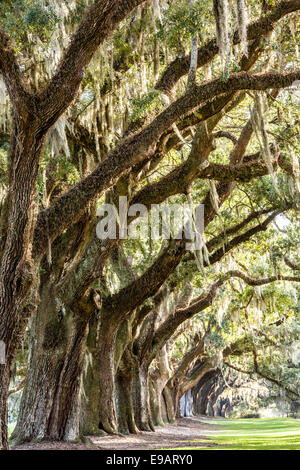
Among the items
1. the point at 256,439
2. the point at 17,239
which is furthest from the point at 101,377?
the point at 17,239

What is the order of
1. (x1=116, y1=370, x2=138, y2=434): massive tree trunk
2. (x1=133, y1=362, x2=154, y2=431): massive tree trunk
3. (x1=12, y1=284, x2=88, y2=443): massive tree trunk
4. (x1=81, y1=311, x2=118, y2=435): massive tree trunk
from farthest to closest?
(x1=133, y1=362, x2=154, y2=431): massive tree trunk
(x1=116, y1=370, x2=138, y2=434): massive tree trunk
(x1=81, y1=311, x2=118, y2=435): massive tree trunk
(x1=12, y1=284, x2=88, y2=443): massive tree trunk

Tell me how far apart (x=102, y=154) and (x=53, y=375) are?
167 inches

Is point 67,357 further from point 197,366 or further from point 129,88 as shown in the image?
point 197,366

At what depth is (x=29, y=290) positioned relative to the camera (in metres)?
5.62

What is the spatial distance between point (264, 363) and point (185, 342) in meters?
4.64

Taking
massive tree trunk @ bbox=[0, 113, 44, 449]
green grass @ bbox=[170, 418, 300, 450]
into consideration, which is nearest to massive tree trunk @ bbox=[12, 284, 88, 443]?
green grass @ bbox=[170, 418, 300, 450]

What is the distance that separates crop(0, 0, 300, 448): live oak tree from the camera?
5.40 m

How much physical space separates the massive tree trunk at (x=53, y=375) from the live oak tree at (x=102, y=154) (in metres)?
0.02

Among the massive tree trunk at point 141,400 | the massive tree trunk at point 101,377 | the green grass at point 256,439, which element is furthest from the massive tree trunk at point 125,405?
the green grass at point 256,439

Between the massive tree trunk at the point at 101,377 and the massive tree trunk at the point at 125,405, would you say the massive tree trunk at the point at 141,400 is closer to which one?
the massive tree trunk at the point at 125,405

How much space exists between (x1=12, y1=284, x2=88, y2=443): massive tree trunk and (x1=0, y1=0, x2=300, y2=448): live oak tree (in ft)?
0.08

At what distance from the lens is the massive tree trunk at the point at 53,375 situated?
28.1 feet

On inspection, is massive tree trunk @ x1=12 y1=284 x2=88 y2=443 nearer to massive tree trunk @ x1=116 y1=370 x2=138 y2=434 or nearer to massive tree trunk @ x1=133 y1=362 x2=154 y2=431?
massive tree trunk @ x1=116 y1=370 x2=138 y2=434
